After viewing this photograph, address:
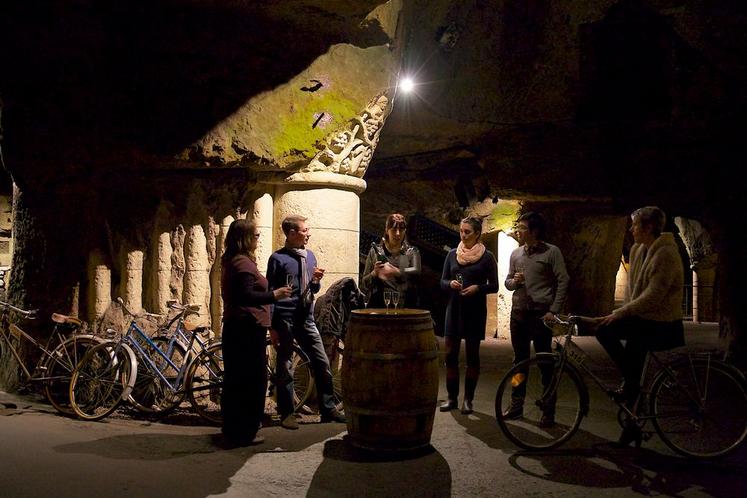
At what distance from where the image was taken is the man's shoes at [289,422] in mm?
5215

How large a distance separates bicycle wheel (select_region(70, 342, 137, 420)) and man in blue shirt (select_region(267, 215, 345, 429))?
1270 mm

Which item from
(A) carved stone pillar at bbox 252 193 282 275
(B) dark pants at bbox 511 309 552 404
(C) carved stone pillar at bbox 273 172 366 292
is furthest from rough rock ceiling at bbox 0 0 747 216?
(B) dark pants at bbox 511 309 552 404

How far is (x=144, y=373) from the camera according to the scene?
19.1ft

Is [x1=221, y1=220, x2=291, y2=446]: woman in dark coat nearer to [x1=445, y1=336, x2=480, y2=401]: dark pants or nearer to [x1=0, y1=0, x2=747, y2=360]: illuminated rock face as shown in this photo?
[x1=0, y1=0, x2=747, y2=360]: illuminated rock face

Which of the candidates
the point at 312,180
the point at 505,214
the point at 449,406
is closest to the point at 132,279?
the point at 312,180

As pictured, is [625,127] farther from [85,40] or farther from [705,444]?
[85,40]

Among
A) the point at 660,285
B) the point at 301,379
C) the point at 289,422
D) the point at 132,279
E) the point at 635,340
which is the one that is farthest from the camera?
the point at 132,279

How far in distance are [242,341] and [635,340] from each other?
2700mm

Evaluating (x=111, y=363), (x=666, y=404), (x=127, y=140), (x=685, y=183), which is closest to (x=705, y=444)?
(x=666, y=404)

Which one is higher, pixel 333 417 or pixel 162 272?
pixel 162 272

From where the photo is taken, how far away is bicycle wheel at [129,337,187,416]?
5.68 meters

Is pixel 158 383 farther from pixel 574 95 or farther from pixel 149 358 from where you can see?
pixel 574 95

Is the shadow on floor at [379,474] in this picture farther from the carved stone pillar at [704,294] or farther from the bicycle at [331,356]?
the carved stone pillar at [704,294]

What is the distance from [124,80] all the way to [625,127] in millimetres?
8374
